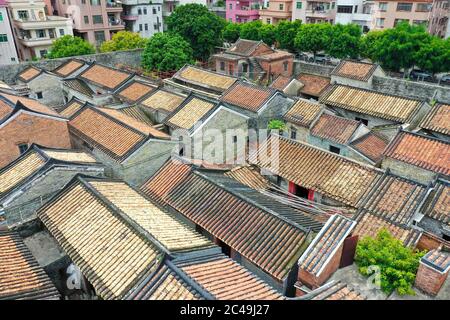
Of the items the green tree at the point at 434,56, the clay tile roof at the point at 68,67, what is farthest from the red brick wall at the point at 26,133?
the green tree at the point at 434,56

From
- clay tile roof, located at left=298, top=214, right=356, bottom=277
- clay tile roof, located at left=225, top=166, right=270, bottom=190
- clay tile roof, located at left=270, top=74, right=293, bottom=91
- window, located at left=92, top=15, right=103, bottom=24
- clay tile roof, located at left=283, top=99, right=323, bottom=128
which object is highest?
window, located at left=92, top=15, right=103, bottom=24

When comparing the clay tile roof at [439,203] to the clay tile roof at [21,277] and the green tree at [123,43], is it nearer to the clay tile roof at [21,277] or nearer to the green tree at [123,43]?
the clay tile roof at [21,277]

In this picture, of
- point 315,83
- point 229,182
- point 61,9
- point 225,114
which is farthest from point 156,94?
point 61,9

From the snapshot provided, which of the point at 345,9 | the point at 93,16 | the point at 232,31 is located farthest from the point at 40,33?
the point at 345,9

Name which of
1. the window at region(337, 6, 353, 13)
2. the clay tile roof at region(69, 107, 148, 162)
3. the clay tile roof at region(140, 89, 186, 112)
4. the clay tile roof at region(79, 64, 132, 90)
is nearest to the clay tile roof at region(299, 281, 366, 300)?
the clay tile roof at region(69, 107, 148, 162)

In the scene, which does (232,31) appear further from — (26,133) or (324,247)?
(324,247)

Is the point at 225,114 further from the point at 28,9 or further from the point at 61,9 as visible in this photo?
the point at 61,9

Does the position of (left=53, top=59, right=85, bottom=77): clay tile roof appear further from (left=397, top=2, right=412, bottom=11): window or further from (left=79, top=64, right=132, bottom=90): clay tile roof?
(left=397, top=2, right=412, bottom=11): window
